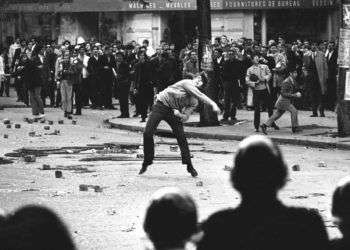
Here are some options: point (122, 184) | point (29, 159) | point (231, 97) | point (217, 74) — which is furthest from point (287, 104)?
point (122, 184)

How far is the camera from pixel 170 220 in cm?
392

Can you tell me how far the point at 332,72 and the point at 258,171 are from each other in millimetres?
23928

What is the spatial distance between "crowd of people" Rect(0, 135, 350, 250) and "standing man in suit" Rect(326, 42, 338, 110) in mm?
23734

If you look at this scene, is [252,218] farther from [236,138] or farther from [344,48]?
[236,138]

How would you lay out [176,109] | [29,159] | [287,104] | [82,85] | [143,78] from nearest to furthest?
[176,109]
[29,159]
[287,104]
[143,78]
[82,85]

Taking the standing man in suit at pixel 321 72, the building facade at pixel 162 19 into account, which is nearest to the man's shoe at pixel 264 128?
the standing man in suit at pixel 321 72

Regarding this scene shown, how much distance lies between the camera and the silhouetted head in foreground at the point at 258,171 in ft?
13.7

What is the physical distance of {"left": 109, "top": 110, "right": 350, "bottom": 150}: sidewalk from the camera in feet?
67.5

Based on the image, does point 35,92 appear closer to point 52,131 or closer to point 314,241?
point 52,131

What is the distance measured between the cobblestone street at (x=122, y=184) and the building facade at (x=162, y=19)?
711 inches

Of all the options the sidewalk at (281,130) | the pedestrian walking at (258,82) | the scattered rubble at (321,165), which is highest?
the pedestrian walking at (258,82)

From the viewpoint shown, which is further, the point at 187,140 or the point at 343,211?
the point at 187,140

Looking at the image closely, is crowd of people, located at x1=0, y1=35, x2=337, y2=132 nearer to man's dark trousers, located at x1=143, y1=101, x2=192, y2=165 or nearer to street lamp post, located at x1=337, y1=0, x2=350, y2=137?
street lamp post, located at x1=337, y1=0, x2=350, y2=137

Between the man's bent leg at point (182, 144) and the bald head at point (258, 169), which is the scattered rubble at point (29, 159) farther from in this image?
the bald head at point (258, 169)
